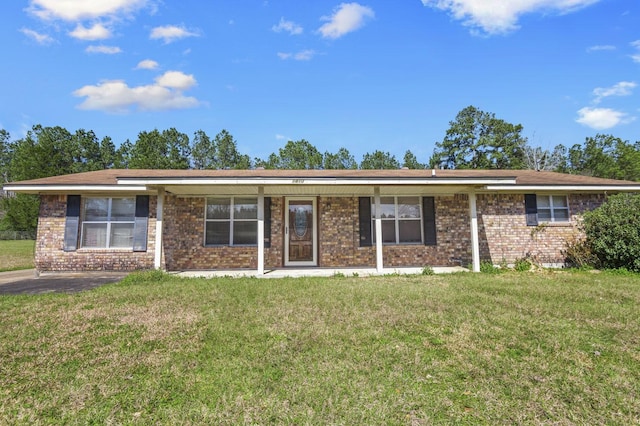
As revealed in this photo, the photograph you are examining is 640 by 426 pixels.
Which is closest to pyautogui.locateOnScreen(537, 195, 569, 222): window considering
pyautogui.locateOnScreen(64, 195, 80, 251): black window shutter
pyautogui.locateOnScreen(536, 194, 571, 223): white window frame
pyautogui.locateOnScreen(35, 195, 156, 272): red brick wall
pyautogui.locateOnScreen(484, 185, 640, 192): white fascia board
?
pyautogui.locateOnScreen(536, 194, 571, 223): white window frame

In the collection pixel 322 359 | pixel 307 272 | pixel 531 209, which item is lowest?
pixel 322 359

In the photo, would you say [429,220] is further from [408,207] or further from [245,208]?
[245,208]

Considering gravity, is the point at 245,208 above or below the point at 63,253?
above

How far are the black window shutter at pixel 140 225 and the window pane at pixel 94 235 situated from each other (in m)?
0.97

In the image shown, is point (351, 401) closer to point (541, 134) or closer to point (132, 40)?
point (132, 40)

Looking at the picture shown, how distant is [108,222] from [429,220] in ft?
32.3

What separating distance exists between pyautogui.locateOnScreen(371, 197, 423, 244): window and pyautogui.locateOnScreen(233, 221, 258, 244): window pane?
416 centimetres

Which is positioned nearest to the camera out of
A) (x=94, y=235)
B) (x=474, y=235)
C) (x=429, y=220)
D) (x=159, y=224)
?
(x=159, y=224)

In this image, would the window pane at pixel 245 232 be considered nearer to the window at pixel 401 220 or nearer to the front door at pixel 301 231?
the front door at pixel 301 231

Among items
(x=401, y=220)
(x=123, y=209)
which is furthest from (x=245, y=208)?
(x=401, y=220)

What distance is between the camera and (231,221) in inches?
400

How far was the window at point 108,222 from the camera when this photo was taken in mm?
9375

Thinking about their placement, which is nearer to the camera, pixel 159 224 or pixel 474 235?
pixel 159 224

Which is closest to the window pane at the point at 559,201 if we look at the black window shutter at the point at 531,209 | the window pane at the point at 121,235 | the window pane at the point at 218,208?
the black window shutter at the point at 531,209
